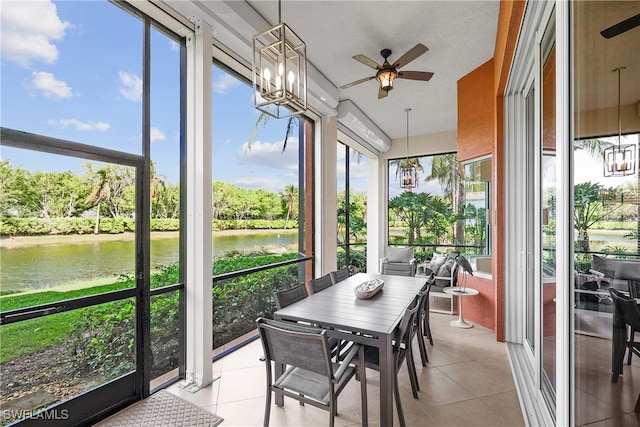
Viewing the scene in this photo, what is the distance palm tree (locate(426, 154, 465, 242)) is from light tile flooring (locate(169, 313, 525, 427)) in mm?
3049

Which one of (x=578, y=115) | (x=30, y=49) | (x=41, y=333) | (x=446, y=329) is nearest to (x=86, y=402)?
(x=41, y=333)

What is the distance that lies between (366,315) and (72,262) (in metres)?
2.04

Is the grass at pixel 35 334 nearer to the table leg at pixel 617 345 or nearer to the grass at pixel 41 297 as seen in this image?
the grass at pixel 41 297

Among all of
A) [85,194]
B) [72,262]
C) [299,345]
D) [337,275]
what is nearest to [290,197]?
[337,275]

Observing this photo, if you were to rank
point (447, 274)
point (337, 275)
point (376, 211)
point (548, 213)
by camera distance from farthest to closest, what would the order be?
point (376, 211)
point (447, 274)
point (337, 275)
point (548, 213)

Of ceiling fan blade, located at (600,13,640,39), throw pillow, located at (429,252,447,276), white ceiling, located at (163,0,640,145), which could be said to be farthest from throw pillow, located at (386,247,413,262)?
ceiling fan blade, located at (600,13,640,39)

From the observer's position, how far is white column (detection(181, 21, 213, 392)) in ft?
8.17

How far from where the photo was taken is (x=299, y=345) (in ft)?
5.36

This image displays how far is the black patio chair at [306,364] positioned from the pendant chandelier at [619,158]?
137 centimetres

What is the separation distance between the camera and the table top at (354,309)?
1.91 m

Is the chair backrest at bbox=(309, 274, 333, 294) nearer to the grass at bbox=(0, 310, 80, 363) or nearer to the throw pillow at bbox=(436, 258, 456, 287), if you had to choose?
the grass at bbox=(0, 310, 80, 363)

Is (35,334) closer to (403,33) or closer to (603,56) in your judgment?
(603,56)

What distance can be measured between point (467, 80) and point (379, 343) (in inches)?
139

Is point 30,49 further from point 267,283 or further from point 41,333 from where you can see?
point 267,283
